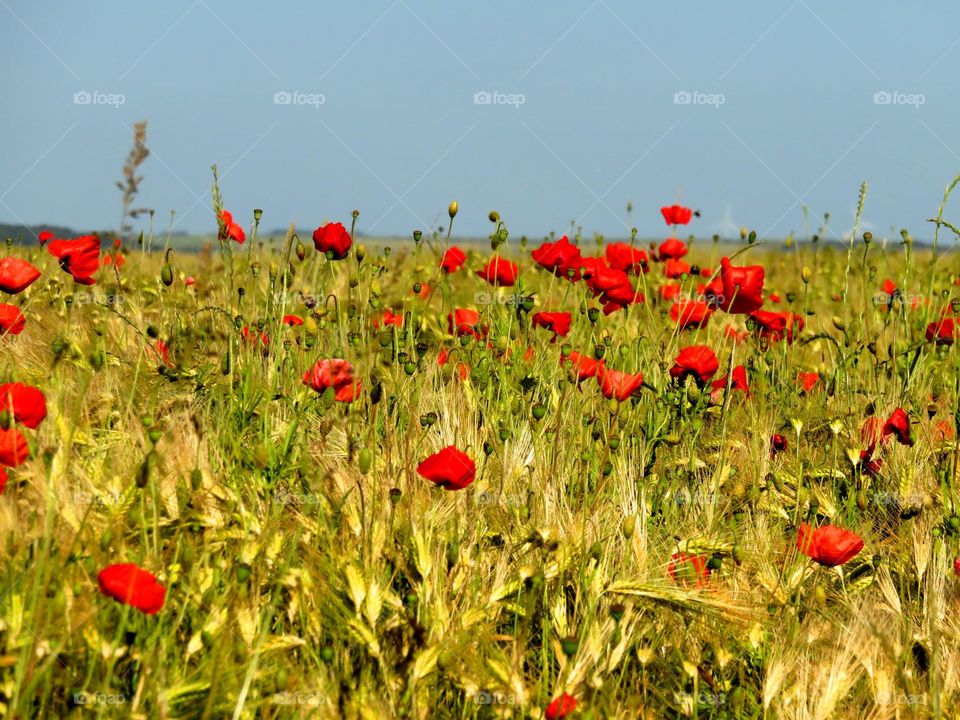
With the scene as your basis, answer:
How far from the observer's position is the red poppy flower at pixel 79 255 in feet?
10.6

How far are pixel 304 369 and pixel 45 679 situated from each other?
1499mm

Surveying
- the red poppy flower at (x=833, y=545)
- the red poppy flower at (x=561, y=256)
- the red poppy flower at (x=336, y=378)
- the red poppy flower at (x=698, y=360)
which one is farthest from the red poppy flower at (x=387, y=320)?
the red poppy flower at (x=833, y=545)

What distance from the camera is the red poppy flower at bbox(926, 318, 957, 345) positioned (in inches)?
138

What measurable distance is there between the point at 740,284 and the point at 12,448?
6.56ft

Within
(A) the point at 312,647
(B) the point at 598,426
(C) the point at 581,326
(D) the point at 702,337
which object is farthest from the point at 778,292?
(A) the point at 312,647

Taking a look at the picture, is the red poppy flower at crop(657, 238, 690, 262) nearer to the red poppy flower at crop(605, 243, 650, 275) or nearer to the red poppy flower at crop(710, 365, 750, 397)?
the red poppy flower at crop(605, 243, 650, 275)

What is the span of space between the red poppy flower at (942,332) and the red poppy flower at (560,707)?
2.12m

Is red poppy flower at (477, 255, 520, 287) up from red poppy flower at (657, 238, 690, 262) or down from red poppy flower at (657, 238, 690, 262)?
down

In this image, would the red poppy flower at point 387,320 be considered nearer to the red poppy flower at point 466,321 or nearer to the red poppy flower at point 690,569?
the red poppy flower at point 466,321

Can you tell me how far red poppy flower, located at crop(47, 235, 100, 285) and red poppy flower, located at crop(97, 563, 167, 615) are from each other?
1705 millimetres

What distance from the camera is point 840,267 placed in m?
7.95

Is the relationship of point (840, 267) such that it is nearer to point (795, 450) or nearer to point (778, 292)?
point (778, 292)

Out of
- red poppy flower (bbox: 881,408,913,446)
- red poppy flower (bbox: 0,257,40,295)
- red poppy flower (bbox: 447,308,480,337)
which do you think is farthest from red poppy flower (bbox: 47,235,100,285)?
red poppy flower (bbox: 881,408,913,446)

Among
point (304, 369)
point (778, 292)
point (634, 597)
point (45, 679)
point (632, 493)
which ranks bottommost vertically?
point (45, 679)
